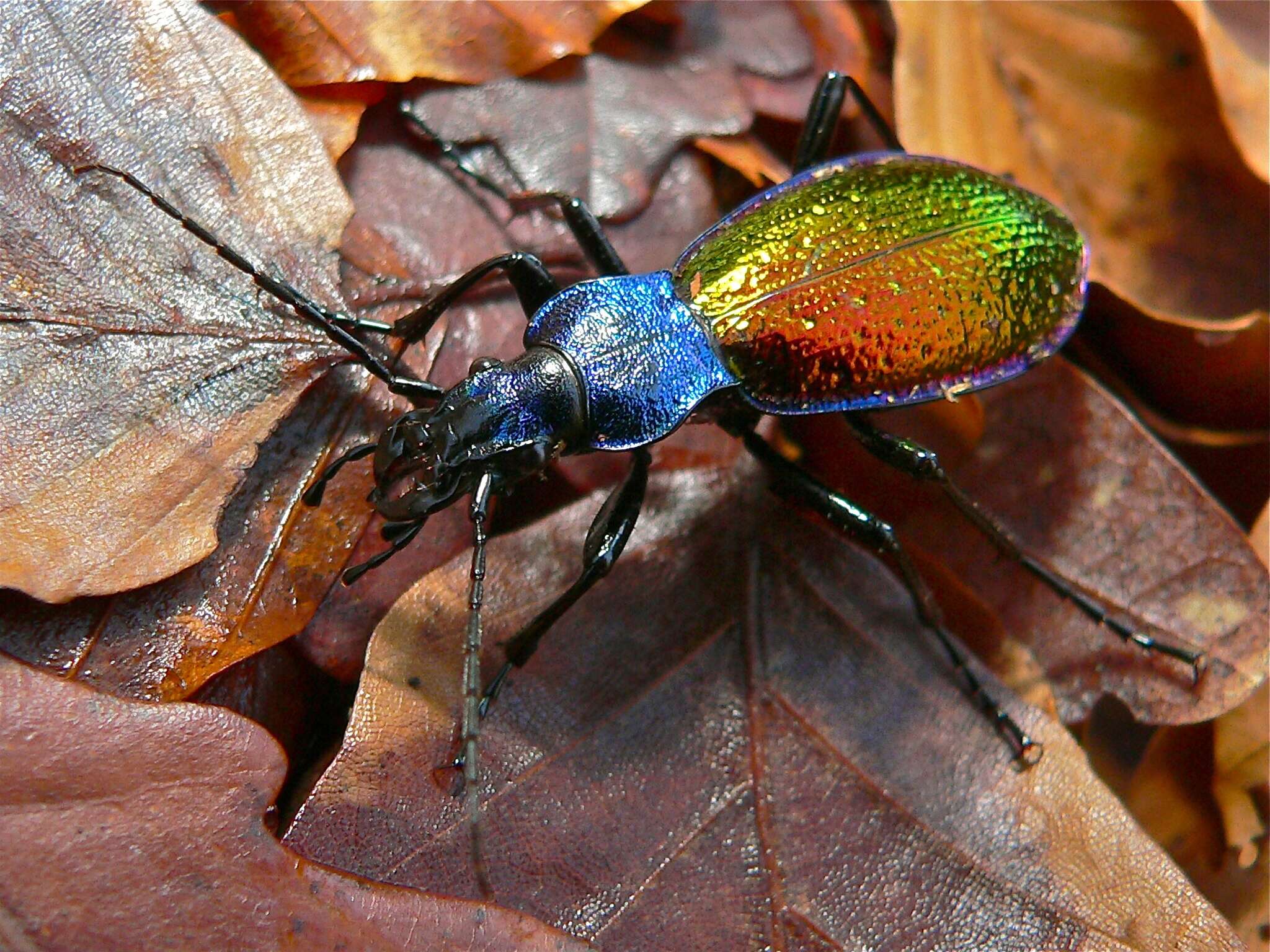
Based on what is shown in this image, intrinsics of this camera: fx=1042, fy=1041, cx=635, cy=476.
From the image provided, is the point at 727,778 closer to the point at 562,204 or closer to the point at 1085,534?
the point at 1085,534

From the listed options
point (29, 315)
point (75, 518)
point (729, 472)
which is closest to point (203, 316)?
point (29, 315)

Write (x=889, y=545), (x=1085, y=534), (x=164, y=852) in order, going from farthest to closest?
(x=1085, y=534), (x=889, y=545), (x=164, y=852)

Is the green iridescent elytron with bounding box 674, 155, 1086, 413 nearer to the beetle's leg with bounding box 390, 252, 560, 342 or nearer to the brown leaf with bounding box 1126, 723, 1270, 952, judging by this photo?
the beetle's leg with bounding box 390, 252, 560, 342

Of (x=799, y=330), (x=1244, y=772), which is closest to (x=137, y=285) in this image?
(x=799, y=330)

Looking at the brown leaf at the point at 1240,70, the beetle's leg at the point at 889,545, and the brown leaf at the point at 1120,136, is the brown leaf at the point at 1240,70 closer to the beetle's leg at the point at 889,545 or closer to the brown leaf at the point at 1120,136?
the brown leaf at the point at 1120,136

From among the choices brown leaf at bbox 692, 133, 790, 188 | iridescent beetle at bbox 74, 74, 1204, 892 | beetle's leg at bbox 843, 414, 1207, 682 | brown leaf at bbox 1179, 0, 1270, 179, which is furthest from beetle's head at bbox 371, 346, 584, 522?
brown leaf at bbox 1179, 0, 1270, 179

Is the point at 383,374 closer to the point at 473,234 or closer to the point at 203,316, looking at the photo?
the point at 203,316

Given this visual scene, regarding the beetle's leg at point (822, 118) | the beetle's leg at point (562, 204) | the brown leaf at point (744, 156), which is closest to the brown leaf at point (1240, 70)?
the beetle's leg at point (822, 118)

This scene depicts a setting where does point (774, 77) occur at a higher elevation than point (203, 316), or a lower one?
lower
